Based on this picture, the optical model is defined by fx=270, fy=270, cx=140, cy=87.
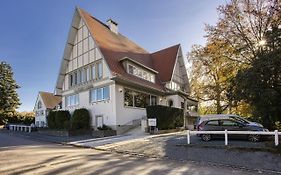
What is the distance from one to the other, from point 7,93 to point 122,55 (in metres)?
39.7

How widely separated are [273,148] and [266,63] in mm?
5172

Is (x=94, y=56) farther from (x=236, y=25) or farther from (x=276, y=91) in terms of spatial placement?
(x=276, y=91)

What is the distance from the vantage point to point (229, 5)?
81.7 feet

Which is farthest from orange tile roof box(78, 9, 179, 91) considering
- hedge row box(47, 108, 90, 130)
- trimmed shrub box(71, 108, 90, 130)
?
hedge row box(47, 108, 90, 130)

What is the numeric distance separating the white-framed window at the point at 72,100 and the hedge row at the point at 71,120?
1.57 metres

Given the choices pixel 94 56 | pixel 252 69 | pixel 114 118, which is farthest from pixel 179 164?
pixel 94 56

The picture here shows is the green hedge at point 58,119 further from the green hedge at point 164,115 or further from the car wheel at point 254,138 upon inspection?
the car wheel at point 254,138

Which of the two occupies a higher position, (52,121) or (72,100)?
(72,100)

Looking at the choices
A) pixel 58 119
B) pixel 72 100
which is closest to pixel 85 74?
pixel 72 100

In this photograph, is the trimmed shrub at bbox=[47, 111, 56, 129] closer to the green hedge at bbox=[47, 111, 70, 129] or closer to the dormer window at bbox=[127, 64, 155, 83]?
the green hedge at bbox=[47, 111, 70, 129]

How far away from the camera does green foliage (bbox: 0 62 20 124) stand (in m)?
54.4

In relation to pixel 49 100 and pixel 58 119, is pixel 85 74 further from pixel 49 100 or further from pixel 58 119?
pixel 49 100

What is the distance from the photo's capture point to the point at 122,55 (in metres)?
28.7

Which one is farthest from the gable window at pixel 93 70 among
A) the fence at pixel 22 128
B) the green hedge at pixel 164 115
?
the fence at pixel 22 128
